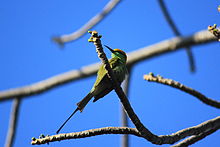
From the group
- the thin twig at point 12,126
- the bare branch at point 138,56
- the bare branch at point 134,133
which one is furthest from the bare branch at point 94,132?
the bare branch at point 138,56

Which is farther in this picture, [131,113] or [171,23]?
[171,23]

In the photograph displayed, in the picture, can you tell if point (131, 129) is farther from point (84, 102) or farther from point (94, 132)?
point (84, 102)

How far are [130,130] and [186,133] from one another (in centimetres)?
35

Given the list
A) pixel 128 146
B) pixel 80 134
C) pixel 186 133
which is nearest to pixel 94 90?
pixel 128 146

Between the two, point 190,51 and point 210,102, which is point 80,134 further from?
point 190,51

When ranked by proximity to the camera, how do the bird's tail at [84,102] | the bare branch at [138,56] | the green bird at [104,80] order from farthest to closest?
the bare branch at [138,56]
the green bird at [104,80]
the bird's tail at [84,102]

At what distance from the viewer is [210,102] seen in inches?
89.9

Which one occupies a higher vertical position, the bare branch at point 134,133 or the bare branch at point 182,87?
the bare branch at point 182,87

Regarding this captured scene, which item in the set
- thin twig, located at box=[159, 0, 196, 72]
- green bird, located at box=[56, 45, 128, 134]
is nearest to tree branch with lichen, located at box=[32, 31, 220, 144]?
green bird, located at box=[56, 45, 128, 134]

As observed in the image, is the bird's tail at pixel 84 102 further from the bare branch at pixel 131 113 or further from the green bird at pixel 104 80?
the bare branch at pixel 131 113

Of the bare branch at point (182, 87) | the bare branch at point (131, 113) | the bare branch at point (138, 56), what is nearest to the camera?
the bare branch at point (131, 113)

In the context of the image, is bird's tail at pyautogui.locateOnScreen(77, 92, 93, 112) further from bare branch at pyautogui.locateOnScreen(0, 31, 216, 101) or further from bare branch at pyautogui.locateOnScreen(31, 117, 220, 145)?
bare branch at pyautogui.locateOnScreen(0, 31, 216, 101)

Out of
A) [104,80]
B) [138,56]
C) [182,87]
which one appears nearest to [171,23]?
[138,56]

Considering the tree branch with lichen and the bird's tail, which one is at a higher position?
the bird's tail
